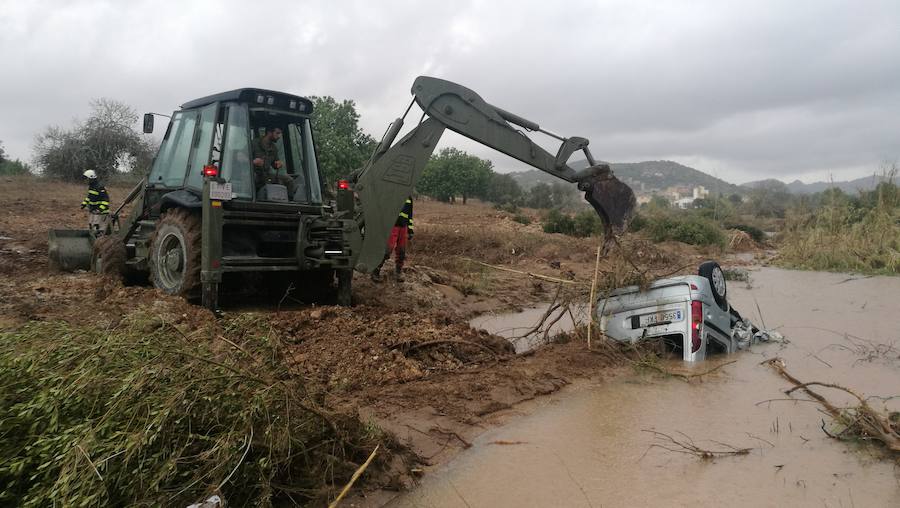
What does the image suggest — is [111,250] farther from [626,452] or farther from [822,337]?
[822,337]

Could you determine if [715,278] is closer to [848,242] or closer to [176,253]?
[176,253]

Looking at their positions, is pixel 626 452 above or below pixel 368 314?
below

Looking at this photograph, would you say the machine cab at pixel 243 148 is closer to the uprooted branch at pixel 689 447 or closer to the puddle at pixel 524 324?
the puddle at pixel 524 324

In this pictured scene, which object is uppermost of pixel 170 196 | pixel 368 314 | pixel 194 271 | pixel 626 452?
pixel 170 196

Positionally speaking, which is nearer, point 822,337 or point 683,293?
point 683,293

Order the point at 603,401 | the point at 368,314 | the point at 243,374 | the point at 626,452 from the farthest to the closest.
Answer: the point at 368,314
the point at 603,401
the point at 626,452
the point at 243,374

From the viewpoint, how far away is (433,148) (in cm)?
768

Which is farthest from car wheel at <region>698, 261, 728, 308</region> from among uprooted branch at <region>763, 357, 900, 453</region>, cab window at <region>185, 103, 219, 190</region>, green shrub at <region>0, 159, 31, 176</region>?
green shrub at <region>0, 159, 31, 176</region>

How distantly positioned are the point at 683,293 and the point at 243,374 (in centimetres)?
476

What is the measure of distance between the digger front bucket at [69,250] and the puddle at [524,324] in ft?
20.1

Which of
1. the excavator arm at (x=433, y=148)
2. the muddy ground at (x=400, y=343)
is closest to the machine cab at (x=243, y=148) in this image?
the excavator arm at (x=433, y=148)

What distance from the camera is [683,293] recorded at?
6332 mm

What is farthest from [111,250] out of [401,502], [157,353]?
[401,502]

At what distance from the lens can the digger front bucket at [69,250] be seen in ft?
30.4
